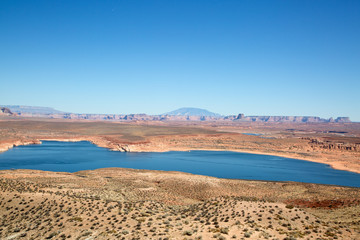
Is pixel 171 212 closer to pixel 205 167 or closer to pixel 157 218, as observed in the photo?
pixel 157 218

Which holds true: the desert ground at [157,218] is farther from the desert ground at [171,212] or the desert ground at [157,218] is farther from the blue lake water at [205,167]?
the blue lake water at [205,167]

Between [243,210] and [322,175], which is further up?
[243,210]

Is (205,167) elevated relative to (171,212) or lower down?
lower down

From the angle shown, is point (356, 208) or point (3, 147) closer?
point (356, 208)

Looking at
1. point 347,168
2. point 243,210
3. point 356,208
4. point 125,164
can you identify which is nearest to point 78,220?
point 243,210

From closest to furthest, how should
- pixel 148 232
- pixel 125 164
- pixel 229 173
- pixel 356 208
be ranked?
pixel 148 232, pixel 356 208, pixel 229 173, pixel 125 164

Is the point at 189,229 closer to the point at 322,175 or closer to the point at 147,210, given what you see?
the point at 147,210

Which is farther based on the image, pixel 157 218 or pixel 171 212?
pixel 171 212

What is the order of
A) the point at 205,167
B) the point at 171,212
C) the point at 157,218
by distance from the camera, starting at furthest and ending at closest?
the point at 205,167 < the point at 171,212 < the point at 157,218

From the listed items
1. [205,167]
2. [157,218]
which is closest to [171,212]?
[157,218]

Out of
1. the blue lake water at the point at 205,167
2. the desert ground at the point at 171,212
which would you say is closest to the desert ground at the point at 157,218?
the desert ground at the point at 171,212

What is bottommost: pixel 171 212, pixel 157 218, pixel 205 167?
pixel 205 167
